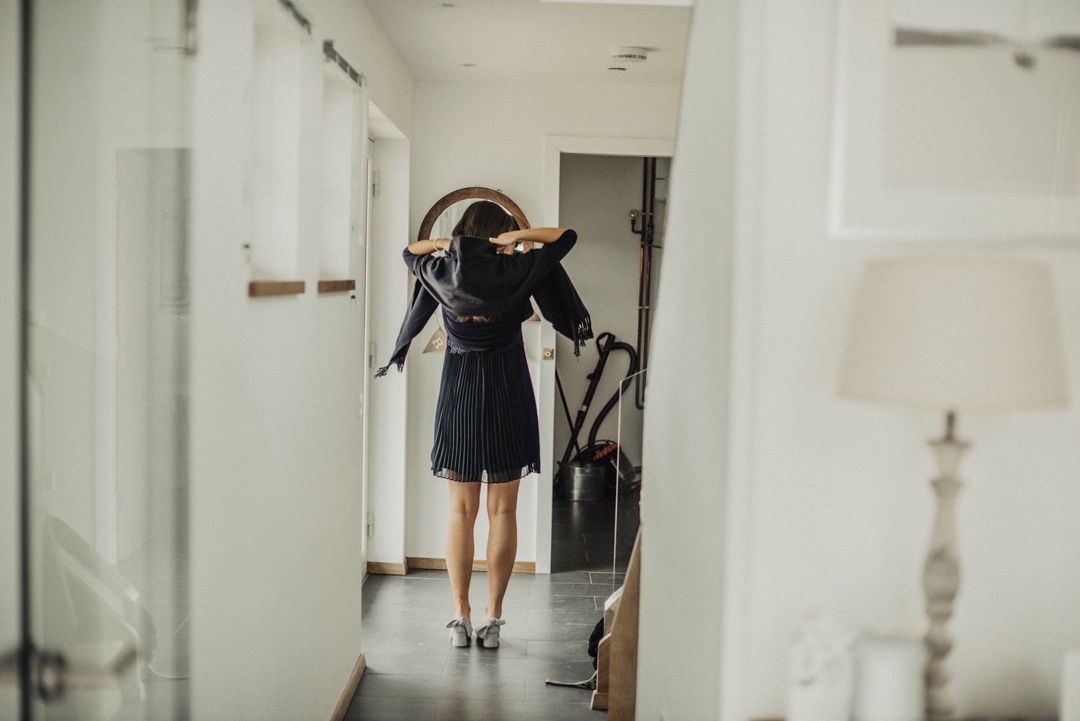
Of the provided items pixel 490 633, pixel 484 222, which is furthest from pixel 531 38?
pixel 490 633

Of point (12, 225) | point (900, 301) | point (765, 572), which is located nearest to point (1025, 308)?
point (900, 301)

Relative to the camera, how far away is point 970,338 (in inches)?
43.6

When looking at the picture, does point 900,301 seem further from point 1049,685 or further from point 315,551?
point 315,551

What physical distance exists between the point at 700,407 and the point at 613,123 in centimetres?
297

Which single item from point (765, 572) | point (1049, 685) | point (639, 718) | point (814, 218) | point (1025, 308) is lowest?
point (639, 718)

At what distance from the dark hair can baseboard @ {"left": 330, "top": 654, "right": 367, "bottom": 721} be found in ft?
5.11

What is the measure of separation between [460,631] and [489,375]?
965 mm

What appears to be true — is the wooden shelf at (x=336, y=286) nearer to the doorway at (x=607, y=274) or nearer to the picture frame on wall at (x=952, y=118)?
the picture frame on wall at (x=952, y=118)

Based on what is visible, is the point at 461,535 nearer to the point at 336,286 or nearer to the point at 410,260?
the point at 410,260

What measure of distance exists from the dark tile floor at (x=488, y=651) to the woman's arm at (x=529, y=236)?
0.99 meters

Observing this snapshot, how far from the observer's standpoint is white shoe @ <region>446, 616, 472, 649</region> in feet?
11.2

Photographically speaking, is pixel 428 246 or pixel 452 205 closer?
pixel 428 246

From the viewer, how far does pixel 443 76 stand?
13.6ft

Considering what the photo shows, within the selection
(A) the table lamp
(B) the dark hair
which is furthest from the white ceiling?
(A) the table lamp
